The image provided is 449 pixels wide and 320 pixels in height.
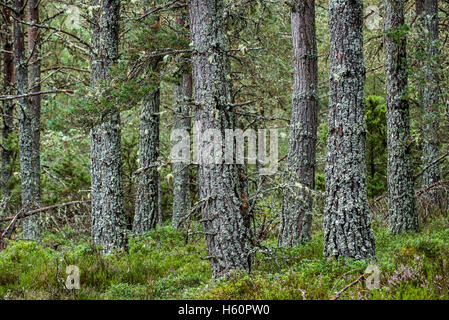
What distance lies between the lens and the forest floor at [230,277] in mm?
4711

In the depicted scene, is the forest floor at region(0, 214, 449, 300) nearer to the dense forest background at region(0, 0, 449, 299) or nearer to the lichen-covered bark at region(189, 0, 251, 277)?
the dense forest background at region(0, 0, 449, 299)

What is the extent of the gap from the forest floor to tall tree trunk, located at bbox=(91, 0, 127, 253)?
619 millimetres

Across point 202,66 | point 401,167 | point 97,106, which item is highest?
point 202,66

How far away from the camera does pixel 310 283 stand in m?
5.16

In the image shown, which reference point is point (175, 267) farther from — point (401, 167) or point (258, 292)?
point (401, 167)

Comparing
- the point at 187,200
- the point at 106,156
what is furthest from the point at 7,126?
the point at 106,156

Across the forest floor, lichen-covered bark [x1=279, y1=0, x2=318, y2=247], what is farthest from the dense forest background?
lichen-covered bark [x1=279, y1=0, x2=318, y2=247]

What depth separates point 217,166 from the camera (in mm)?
5816

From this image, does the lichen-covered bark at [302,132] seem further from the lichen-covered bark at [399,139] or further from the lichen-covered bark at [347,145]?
the lichen-covered bark at [347,145]

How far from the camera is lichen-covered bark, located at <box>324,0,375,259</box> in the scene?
6.35m

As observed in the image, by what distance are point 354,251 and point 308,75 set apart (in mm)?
4096

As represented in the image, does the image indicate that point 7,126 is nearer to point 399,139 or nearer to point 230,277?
point 230,277

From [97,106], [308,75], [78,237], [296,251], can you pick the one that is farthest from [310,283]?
[78,237]
